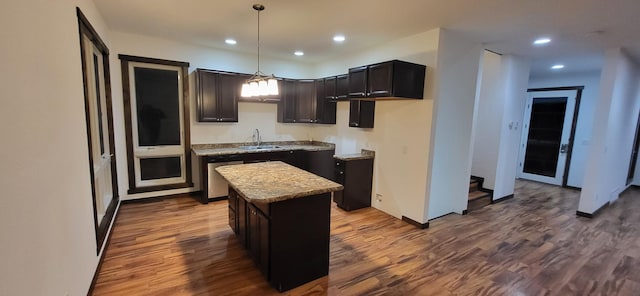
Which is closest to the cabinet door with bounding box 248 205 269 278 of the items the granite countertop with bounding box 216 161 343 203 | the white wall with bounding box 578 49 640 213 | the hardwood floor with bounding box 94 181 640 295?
the hardwood floor with bounding box 94 181 640 295

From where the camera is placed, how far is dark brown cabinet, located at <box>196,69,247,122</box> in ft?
15.2

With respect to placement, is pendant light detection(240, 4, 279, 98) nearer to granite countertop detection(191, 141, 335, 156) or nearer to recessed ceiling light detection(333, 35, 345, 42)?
recessed ceiling light detection(333, 35, 345, 42)

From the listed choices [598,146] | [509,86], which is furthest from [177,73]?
[598,146]

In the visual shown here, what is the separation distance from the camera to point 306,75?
599 cm

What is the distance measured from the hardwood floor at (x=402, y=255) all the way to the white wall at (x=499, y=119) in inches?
32.4

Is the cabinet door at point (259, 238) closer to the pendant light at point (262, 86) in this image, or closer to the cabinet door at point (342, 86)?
the pendant light at point (262, 86)

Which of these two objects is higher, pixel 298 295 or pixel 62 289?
pixel 62 289

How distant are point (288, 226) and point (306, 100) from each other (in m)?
3.66

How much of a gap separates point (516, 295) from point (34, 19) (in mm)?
3976

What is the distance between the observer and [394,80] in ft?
11.3

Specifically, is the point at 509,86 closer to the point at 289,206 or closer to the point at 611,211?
the point at 611,211

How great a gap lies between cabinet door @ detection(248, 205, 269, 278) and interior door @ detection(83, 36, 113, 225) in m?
1.68

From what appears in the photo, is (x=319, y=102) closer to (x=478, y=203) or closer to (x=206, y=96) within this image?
(x=206, y=96)

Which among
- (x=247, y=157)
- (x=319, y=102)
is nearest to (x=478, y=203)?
(x=319, y=102)
